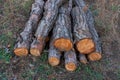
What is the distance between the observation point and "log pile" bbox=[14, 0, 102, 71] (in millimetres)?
4977

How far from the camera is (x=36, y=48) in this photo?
498 cm

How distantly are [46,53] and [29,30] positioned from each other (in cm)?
61

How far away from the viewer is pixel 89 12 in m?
6.34

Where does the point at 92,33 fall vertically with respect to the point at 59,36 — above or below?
below

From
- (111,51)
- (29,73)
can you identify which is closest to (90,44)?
(111,51)

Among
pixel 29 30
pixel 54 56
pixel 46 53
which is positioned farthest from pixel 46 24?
pixel 54 56

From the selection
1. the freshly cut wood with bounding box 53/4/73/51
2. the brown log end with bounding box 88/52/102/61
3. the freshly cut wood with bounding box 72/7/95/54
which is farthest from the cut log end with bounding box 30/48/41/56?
the brown log end with bounding box 88/52/102/61

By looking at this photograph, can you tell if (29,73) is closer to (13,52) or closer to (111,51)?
(13,52)

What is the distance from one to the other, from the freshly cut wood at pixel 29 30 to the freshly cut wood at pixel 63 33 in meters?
0.48

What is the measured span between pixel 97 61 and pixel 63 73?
80cm

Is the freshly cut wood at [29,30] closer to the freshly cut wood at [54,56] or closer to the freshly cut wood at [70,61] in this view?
the freshly cut wood at [54,56]

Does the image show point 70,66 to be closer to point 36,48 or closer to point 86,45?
point 86,45

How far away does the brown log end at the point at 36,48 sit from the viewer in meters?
4.98

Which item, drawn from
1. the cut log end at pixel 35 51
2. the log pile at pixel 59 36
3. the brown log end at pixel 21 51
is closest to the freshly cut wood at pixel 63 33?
the log pile at pixel 59 36
